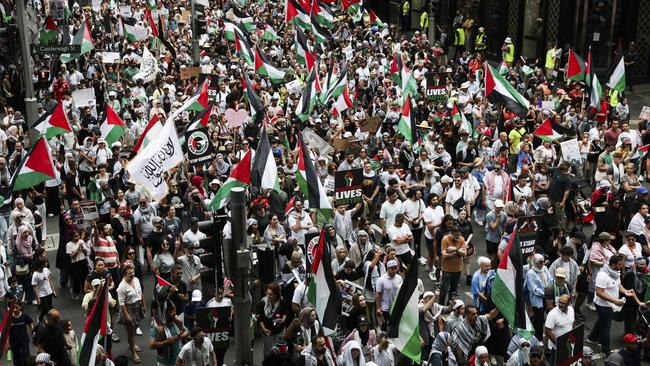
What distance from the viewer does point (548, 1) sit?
109 ft

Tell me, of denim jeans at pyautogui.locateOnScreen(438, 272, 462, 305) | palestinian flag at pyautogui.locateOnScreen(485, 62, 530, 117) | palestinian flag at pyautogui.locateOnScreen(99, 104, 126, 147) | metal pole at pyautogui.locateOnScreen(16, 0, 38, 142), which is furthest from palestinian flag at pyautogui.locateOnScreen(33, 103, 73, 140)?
palestinian flag at pyautogui.locateOnScreen(485, 62, 530, 117)

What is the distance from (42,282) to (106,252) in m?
1.04

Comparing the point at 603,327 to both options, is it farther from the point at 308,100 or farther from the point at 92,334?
the point at 308,100

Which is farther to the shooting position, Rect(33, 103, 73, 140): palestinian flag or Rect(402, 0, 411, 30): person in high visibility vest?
Rect(402, 0, 411, 30): person in high visibility vest

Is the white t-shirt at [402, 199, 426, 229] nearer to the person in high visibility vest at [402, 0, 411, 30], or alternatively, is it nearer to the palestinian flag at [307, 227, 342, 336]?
the palestinian flag at [307, 227, 342, 336]

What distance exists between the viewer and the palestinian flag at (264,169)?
1536 cm

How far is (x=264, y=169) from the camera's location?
15406 mm

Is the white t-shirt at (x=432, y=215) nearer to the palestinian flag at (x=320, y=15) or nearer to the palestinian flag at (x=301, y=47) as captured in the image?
the palestinian flag at (x=301, y=47)

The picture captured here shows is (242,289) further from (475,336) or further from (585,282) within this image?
(585,282)

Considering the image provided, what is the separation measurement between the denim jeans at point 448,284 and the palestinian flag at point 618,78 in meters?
10.2

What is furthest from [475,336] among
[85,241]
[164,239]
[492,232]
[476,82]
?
[476,82]

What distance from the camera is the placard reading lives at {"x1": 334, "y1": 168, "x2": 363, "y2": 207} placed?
15.6 metres

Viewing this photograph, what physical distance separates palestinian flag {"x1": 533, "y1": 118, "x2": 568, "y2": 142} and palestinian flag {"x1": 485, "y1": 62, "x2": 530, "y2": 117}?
1.35m

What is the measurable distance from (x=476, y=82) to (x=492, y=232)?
33.0ft
